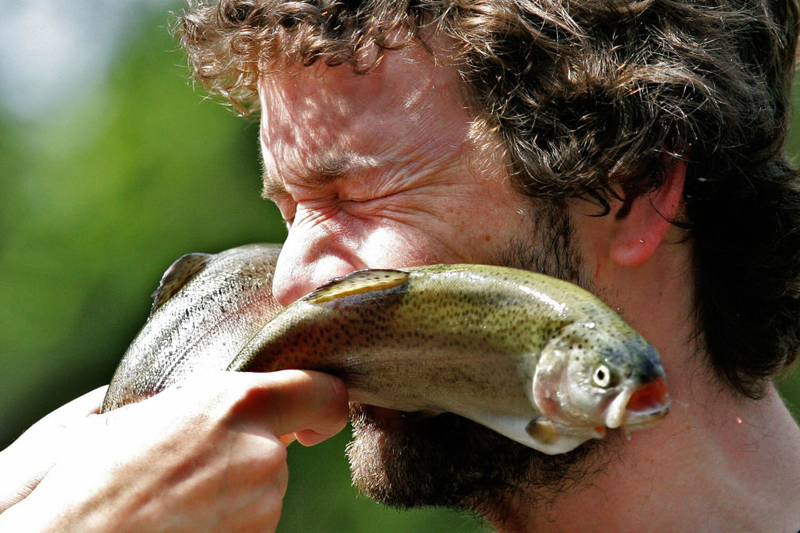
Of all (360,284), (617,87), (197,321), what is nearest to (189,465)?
(360,284)

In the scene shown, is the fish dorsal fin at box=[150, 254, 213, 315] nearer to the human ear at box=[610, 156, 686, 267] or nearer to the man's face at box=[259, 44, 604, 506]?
the man's face at box=[259, 44, 604, 506]

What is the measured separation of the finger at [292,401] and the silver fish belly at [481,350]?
0.23 ft

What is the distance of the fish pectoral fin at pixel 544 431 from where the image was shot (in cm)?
163

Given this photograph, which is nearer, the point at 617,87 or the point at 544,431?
the point at 544,431

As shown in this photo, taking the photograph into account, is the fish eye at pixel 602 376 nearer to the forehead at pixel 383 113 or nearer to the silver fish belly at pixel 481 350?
the silver fish belly at pixel 481 350

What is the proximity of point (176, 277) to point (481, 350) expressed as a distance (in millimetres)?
1568

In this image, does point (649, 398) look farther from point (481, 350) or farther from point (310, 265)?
point (310, 265)

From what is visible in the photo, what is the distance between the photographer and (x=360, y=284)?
6.16ft

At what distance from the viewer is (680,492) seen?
2.40 meters

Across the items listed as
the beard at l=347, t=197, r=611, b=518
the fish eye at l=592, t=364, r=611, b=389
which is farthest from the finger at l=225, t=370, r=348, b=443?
the fish eye at l=592, t=364, r=611, b=389

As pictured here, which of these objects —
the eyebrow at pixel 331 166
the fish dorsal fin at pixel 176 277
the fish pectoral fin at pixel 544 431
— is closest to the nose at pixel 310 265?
the eyebrow at pixel 331 166

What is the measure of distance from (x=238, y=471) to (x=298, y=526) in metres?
5.53

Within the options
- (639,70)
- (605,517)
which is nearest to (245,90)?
(639,70)

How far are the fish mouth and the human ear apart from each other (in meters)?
0.92
